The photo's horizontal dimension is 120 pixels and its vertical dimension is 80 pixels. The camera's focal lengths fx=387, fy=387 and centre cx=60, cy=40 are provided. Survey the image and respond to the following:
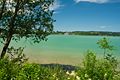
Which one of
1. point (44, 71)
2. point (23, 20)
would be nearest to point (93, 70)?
point (44, 71)

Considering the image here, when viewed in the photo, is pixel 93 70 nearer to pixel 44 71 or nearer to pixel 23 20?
pixel 44 71

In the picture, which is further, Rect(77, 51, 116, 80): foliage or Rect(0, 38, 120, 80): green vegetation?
Rect(77, 51, 116, 80): foliage

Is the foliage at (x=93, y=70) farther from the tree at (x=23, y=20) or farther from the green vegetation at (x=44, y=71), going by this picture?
Result: the tree at (x=23, y=20)

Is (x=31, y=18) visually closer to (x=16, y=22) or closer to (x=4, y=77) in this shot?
(x=16, y=22)

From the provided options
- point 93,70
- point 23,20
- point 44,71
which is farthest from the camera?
point 23,20

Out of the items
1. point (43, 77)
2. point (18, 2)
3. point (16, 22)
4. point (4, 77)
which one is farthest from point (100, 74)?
point (16, 22)

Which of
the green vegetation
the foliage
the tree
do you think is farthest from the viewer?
the tree

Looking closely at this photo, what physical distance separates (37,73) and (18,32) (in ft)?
58.4

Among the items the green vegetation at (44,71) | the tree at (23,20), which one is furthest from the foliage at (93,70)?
the tree at (23,20)

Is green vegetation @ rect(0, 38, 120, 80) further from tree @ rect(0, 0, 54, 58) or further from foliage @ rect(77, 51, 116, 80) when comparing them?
tree @ rect(0, 0, 54, 58)

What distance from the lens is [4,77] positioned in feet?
28.7

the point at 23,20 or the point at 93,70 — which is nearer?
the point at 93,70

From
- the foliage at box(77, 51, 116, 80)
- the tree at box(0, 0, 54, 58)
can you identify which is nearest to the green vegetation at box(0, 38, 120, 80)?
the foliage at box(77, 51, 116, 80)

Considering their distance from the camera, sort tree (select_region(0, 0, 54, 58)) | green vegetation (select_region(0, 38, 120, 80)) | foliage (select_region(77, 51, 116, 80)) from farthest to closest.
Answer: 1. tree (select_region(0, 0, 54, 58))
2. foliage (select_region(77, 51, 116, 80))
3. green vegetation (select_region(0, 38, 120, 80))
